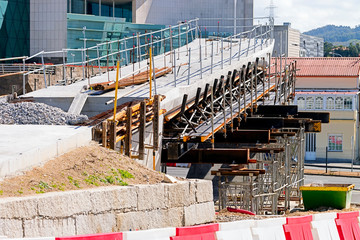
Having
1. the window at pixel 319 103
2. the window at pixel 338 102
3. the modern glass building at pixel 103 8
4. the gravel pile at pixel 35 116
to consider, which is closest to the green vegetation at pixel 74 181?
the gravel pile at pixel 35 116

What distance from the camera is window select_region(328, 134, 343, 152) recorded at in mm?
69812

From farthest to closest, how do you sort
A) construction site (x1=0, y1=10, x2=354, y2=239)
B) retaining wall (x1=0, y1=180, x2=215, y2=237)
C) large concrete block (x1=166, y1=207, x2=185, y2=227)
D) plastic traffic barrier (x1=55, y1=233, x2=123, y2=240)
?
large concrete block (x1=166, y1=207, x2=185, y2=227)
construction site (x1=0, y1=10, x2=354, y2=239)
retaining wall (x1=0, y1=180, x2=215, y2=237)
plastic traffic barrier (x1=55, y1=233, x2=123, y2=240)

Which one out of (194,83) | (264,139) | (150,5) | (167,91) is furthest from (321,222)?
Answer: (150,5)

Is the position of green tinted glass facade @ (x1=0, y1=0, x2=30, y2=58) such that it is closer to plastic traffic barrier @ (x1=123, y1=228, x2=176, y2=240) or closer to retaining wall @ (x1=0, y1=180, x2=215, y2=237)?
retaining wall @ (x1=0, y1=180, x2=215, y2=237)

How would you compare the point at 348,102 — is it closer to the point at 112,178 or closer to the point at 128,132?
the point at 128,132

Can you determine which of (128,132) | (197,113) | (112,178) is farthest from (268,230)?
(197,113)

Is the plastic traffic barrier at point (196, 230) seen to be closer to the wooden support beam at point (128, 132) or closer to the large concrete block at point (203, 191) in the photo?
the large concrete block at point (203, 191)

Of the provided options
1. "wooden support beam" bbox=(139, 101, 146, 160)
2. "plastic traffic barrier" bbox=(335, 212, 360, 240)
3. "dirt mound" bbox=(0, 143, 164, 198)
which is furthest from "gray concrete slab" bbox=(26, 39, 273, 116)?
"plastic traffic barrier" bbox=(335, 212, 360, 240)

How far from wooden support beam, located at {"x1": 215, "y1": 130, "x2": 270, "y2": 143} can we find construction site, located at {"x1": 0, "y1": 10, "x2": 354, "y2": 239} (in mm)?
37

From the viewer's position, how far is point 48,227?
31.6 ft

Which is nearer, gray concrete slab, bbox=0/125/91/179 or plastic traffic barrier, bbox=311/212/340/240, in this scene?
plastic traffic barrier, bbox=311/212/340/240

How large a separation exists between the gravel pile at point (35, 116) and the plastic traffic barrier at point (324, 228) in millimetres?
7683

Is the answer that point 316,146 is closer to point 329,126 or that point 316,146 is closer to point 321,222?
point 329,126

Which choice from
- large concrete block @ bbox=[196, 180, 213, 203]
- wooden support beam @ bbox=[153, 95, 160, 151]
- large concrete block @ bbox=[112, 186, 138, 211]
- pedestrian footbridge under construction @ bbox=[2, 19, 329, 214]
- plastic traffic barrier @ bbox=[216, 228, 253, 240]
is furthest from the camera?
pedestrian footbridge under construction @ bbox=[2, 19, 329, 214]
